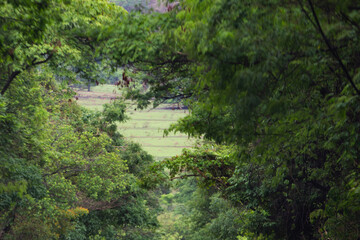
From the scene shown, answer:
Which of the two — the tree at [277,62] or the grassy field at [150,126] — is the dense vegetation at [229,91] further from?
the grassy field at [150,126]

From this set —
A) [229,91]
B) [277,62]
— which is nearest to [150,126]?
[229,91]

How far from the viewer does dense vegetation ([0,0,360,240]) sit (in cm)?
442

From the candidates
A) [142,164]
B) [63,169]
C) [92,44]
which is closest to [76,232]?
[63,169]

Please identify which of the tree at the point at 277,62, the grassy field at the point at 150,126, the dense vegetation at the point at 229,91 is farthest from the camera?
the grassy field at the point at 150,126

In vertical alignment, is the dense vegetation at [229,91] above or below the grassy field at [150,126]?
below

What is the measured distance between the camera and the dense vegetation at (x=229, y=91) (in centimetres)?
442

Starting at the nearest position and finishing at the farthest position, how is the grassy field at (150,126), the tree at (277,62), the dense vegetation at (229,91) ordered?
the tree at (277,62), the dense vegetation at (229,91), the grassy field at (150,126)

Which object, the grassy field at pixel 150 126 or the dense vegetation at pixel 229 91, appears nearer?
the dense vegetation at pixel 229 91

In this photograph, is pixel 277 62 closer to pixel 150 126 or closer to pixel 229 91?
pixel 229 91

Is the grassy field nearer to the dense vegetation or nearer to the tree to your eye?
the dense vegetation

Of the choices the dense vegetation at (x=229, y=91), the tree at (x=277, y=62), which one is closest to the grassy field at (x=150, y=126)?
the dense vegetation at (x=229, y=91)

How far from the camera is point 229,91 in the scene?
4.43 m

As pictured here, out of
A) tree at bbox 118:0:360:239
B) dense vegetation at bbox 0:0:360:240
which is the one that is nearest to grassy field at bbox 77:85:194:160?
→ dense vegetation at bbox 0:0:360:240

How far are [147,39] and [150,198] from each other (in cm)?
2677
